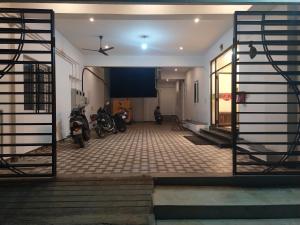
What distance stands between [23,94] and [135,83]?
11307mm

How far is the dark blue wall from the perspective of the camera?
15438mm

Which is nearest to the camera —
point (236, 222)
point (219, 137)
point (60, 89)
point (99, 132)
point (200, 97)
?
point (236, 222)

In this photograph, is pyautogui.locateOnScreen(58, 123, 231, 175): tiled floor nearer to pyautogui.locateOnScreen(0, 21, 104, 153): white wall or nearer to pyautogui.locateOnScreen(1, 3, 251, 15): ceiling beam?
pyautogui.locateOnScreen(0, 21, 104, 153): white wall

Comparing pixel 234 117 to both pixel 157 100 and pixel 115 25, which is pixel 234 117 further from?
pixel 157 100

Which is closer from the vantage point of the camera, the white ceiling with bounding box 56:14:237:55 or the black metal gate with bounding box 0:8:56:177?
the black metal gate with bounding box 0:8:56:177

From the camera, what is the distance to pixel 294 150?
3.90 m

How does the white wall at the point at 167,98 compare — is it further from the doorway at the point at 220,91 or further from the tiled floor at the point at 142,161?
the tiled floor at the point at 142,161

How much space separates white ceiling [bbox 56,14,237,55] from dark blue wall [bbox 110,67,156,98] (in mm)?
5568

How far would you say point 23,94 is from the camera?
4.32 metres

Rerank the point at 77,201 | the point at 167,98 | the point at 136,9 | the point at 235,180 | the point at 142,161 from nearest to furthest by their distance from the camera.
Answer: the point at 77,201, the point at 235,180, the point at 142,161, the point at 136,9, the point at 167,98

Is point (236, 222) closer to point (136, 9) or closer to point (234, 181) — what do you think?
point (234, 181)

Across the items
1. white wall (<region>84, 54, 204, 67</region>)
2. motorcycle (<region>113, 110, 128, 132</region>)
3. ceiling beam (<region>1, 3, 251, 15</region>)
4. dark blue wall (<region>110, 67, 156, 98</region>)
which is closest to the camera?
ceiling beam (<region>1, 3, 251, 15</region>)

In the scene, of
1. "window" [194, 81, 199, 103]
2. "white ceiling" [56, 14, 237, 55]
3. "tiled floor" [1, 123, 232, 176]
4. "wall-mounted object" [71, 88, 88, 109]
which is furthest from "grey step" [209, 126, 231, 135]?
"wall-mounted object" [71, 88, 88, 109]

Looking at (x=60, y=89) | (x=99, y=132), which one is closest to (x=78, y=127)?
(x=60, y=89)
